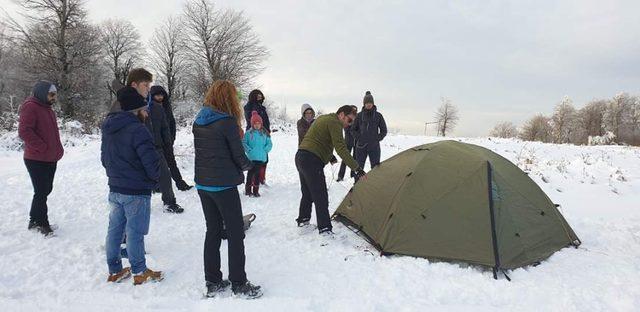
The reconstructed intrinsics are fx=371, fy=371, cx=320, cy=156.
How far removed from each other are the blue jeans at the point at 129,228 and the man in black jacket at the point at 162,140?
7.35 ft

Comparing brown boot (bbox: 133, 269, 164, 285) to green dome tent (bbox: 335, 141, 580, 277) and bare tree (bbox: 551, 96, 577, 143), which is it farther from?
bare tree (bbox: 551, 96, 577, 143)

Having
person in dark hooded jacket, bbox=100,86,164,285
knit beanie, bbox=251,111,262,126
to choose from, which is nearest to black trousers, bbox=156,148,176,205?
knit beanie, bbox=251,111,262,126

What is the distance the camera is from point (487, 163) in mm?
4734

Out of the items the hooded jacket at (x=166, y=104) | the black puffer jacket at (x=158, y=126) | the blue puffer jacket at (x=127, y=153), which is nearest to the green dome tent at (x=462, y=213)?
the blue puffer jacket at (x=127, y=153)

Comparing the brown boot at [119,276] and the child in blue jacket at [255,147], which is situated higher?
the child in blue jacket at [255,147]

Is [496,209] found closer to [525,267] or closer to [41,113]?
[525,267]

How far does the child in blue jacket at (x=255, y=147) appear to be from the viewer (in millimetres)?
7284

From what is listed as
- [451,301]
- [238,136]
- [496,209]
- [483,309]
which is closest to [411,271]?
[451,301]

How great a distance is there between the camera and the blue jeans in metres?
3.77

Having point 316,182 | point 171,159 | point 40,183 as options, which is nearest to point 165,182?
point 171,159

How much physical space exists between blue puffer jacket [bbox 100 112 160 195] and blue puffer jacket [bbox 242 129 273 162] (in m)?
3.59

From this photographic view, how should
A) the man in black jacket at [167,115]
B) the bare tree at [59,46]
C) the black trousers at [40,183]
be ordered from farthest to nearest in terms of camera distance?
the bare tree at [59,46] → the man in black jacket at [167,115] → the black trousers at [40,183]

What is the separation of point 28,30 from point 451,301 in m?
31.6

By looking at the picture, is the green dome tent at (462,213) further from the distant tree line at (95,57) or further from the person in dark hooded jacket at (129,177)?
the distant tree line at (95,57)
